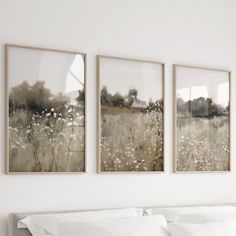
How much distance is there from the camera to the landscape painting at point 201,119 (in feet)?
12.4

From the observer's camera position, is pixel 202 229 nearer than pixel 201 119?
Yes

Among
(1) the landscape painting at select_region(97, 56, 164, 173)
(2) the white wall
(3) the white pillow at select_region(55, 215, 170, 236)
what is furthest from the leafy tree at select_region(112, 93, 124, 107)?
(3) the white pillow at select_region(55, 215, 170, 236)

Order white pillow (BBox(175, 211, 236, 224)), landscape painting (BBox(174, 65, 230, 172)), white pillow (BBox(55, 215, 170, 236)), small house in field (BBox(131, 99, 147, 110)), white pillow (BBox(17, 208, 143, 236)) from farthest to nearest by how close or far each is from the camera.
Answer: landscape painting (BBox(174, 65, 230, 172))
small house in field (BBox(131, 99, 147, 110))
white pillow (BBox(175, 211, 236, 224))
white pillow (BBox(17, 208, 143, 236))
white pillow (BBox(55, 215, 170, 236))

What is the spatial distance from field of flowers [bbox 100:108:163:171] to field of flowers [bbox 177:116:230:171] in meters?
0.19

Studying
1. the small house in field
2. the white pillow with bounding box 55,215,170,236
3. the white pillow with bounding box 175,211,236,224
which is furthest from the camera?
the small house in field

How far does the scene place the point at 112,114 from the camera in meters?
3.50

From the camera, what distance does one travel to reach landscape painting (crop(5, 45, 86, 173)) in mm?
3180

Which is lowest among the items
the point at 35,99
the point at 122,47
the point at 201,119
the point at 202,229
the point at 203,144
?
the point at 202,229

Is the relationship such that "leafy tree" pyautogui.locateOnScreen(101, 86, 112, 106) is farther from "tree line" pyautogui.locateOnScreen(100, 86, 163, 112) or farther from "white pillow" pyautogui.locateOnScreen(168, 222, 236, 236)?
"white pillow" pyautogui.locateOnScreen(168, 222, 236, 236)

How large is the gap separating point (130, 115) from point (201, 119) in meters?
0.60

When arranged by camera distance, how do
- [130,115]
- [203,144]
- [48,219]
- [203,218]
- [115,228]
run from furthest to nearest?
[203,144]
[130,115]
[203,218]
[48,219]
[115,228]

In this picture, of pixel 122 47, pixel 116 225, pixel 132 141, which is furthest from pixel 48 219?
pixel 122 47

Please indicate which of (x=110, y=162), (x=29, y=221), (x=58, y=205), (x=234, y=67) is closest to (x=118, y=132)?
(x=110, y=162)

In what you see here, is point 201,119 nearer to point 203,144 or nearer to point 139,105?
point 203,144
